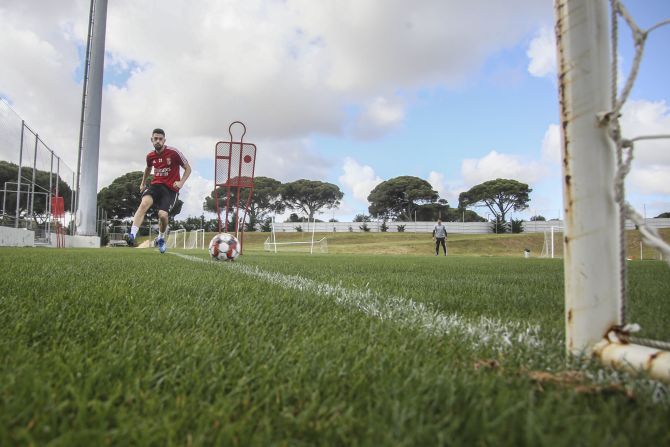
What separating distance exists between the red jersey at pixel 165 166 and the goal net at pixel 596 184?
27.5 ft

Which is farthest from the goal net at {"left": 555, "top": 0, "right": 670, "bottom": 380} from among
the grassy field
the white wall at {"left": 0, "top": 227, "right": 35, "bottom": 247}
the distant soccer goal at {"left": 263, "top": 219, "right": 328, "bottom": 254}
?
the white wall at {"left": 0, "top": 227, "right": 35, "bottom": 247}

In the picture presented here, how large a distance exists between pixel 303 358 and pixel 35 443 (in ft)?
2.07

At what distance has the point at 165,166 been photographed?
873 centimetres

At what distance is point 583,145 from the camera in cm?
123

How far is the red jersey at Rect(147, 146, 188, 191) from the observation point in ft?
28.5

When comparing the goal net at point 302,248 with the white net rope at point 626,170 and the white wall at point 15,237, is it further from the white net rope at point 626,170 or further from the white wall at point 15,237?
the white net rope at point 626,170

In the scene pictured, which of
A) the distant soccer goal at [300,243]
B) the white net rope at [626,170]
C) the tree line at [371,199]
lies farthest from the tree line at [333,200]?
the white net rope at [626,170]

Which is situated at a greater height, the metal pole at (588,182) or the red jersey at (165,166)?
the red jersey at (165,166)

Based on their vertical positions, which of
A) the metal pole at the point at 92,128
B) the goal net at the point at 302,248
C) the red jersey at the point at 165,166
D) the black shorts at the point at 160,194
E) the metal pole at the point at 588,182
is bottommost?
the goal net at the point at 302,248

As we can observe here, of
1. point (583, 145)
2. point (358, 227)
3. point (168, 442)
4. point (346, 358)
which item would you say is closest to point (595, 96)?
point (583, 145)

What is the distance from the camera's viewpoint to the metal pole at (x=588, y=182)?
1208 millimetres

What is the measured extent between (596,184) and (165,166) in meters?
8.55

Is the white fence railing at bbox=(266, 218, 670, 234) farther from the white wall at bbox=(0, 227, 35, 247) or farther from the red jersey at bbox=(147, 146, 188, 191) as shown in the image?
the red jersey at bbox=(147, 146, 188, 191)

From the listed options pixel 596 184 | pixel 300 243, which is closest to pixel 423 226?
pixel 300 243
